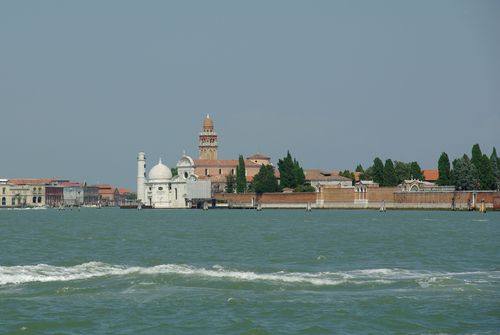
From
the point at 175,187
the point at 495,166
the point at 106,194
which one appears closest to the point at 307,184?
the point at 175,187

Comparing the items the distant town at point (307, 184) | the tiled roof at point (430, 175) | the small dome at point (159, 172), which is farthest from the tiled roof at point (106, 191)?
the tiled roof at point (430, 175)

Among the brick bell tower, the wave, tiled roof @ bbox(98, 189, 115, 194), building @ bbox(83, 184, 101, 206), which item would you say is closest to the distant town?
the brick bell tower

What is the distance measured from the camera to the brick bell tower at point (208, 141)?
460 ft

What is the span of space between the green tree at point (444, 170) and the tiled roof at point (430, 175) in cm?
2004

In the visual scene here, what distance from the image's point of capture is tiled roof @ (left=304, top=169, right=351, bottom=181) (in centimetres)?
11862

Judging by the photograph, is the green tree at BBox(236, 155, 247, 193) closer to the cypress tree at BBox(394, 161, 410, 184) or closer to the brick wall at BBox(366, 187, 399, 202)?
the cypress tree at BBox(394, 161, 410, 184)

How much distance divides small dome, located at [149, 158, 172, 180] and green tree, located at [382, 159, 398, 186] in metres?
33.8

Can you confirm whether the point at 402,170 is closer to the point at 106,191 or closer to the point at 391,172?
the point at 391,172

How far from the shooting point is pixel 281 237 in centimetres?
4506

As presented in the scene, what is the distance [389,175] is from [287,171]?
13.2 m

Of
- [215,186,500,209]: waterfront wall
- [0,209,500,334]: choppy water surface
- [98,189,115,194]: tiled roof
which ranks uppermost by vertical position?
[98,189,115,194]: tiled roof

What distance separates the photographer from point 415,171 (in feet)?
360

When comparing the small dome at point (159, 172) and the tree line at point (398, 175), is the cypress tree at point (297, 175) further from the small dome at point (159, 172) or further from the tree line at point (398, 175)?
the small dome at point (159, 172)

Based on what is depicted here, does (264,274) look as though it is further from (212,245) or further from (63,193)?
(63,193)
